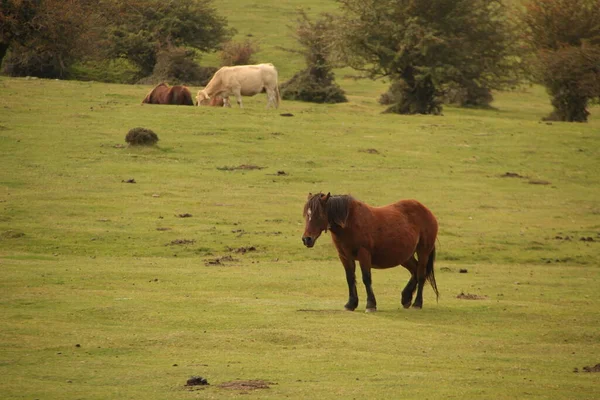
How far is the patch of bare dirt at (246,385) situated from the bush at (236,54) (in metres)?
45.3

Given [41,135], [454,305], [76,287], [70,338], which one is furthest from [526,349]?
[41,135]

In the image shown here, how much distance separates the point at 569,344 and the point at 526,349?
0.85m

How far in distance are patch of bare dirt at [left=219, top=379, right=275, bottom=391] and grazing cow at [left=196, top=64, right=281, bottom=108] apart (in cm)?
3061

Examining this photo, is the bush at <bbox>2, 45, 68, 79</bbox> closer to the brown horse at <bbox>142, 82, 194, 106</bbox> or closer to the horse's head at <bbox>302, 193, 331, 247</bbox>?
the brown horse at <bbox>142, 82, 194, 106</bbox>

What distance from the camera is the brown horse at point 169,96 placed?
39.3 metres

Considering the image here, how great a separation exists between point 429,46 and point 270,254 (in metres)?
25.2

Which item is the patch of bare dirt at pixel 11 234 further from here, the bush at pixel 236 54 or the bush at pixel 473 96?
the bush at pixel 473 96

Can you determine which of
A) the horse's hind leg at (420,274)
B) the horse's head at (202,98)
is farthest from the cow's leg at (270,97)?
the horse's hind leg at (420,274)

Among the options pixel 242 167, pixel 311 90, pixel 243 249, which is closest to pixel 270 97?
pixel 311 90

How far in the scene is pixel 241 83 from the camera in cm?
4150

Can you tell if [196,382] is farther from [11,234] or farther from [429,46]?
[429,46]

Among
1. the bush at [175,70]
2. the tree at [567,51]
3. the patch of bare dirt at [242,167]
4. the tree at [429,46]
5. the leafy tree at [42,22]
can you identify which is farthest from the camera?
the bush at [175,70]

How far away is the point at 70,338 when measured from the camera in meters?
12.3

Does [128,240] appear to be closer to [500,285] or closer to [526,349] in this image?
[500,285]
